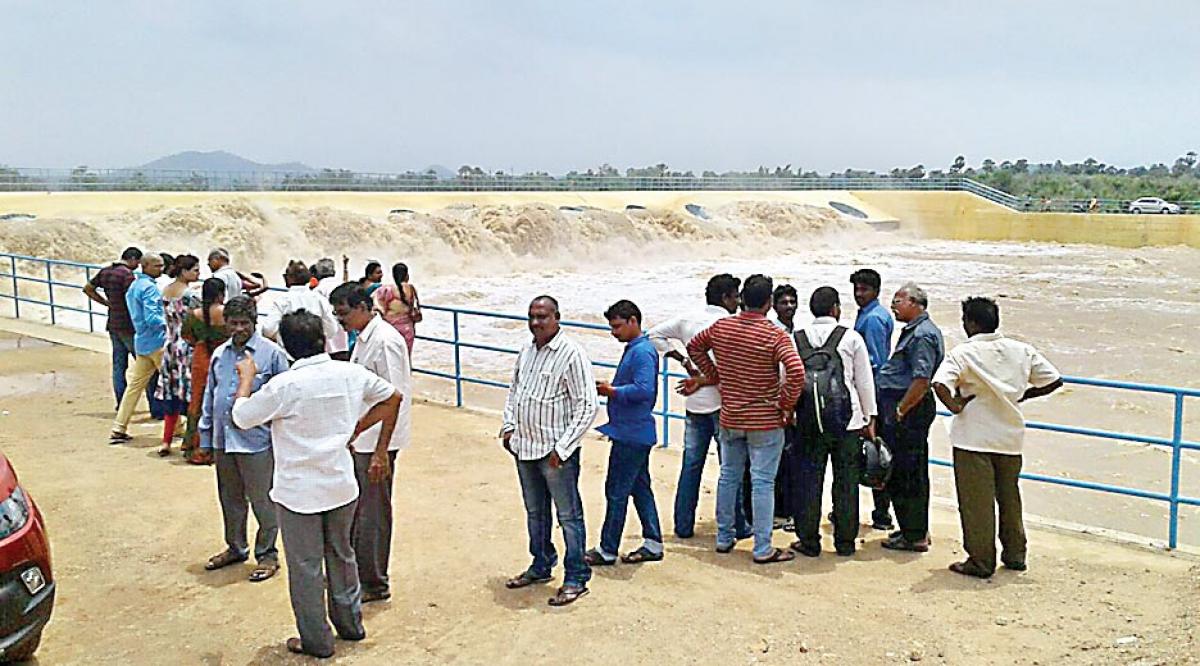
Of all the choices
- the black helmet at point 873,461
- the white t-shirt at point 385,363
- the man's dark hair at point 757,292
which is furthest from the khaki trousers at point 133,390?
the black helmet at point 873,461

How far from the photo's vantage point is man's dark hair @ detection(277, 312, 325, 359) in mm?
4074

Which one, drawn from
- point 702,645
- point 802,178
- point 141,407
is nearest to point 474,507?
point 702,645

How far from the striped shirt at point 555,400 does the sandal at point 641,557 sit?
1040mm

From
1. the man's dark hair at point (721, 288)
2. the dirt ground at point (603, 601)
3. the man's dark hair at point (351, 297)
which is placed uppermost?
the man's dark hair at point (351, 297)

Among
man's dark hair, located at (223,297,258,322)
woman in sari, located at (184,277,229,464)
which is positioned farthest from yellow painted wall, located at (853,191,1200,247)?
man's dark hair, located at (223,297,258,322)

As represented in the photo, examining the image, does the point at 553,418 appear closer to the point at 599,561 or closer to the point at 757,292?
the point at 599,561

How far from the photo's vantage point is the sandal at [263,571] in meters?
5.23

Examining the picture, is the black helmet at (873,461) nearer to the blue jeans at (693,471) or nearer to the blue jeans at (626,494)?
the blue jeans at (693,471)

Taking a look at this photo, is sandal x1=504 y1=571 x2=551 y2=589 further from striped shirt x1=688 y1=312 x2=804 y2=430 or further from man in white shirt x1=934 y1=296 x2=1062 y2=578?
man in white shirt x1=934 y1=296 x2=1062 y2=578

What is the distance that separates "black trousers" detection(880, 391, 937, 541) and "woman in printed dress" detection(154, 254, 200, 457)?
502cm

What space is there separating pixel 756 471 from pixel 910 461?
A: 2.96ft

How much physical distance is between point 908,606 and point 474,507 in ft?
9.60

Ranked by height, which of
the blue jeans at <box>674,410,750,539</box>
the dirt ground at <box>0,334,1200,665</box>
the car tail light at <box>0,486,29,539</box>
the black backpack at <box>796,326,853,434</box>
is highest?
the black backpack at <box>796,326,853,434</box>

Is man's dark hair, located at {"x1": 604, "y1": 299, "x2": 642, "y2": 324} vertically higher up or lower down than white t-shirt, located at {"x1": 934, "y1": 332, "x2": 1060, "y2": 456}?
higher up
